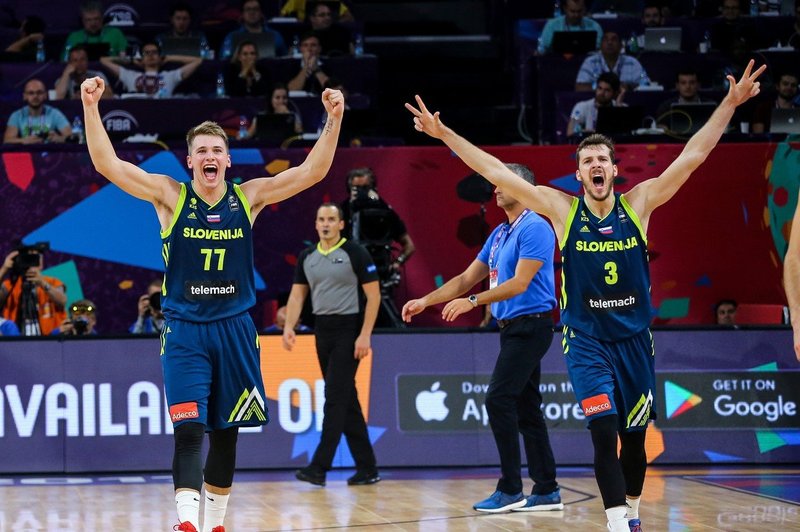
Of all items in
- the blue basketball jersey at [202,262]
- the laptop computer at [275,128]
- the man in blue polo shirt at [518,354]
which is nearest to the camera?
the blue basketball jersey at [202,262]

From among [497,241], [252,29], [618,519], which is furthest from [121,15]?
[618,519]

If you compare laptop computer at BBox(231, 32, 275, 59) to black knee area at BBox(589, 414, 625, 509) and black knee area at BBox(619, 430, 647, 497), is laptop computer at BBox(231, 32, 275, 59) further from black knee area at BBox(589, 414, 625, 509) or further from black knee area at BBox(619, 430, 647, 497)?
black knee area at BBox(589, 414, 625, 509)

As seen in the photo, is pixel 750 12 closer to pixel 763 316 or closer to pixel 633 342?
pixel 763 316

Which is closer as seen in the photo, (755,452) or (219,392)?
(219,392)

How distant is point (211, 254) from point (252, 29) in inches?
Answer: 373

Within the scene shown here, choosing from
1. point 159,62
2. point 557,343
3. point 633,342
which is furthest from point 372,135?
point 633,342

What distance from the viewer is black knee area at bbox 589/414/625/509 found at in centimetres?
578

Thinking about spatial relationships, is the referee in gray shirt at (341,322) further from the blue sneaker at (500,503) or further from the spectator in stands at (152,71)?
the spectator in stands at (152,71)

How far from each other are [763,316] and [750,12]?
543 centimetres

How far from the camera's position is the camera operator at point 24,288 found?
10.8m

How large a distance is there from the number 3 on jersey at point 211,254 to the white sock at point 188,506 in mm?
1068

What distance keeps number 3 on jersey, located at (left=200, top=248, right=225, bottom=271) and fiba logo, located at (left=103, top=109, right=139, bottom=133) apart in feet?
23.8

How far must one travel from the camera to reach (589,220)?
6031 millimetres

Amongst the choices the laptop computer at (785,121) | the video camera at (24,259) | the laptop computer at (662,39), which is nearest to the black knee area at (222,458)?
the video camera at (24,259)
